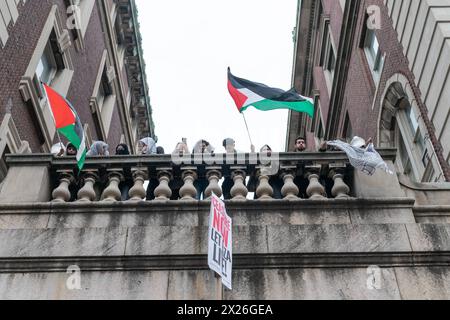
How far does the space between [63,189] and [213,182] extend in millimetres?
2249

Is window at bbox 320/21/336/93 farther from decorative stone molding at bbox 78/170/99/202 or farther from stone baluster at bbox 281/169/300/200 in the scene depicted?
decorative stone molding at bbox 78/170/99/202

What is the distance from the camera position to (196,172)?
8617 mm

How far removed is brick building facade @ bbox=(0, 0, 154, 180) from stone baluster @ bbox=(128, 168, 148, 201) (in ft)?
21.8

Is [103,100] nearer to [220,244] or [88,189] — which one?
[88,189]

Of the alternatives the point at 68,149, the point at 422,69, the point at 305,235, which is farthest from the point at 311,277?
the point at 422,69

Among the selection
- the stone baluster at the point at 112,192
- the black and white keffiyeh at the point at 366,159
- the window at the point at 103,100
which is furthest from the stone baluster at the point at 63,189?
the window at the point at 103,100

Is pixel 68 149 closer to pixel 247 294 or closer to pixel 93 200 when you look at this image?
pixel 93 200

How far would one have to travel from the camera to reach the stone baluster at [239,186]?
8.05 metres

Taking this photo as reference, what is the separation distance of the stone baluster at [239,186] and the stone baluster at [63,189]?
2.47 meters

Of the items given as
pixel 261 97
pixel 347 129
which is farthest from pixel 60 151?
pixel 347 129

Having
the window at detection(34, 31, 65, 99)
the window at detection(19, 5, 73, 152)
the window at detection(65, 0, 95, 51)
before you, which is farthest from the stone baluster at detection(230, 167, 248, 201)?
the window at detection(65, 0, 95, 51)

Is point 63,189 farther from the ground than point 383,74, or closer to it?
closer to it

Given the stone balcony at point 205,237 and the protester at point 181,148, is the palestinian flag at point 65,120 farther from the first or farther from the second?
the protester at point 181,148

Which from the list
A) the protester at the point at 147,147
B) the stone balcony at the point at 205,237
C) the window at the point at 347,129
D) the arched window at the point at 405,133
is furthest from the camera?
the window at the point at 347,129
